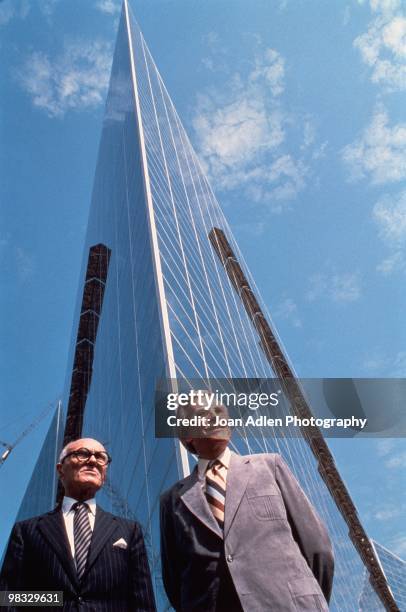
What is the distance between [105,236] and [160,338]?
2765cm

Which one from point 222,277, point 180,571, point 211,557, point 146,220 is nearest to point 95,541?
point 180,571

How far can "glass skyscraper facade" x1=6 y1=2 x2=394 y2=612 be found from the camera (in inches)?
666

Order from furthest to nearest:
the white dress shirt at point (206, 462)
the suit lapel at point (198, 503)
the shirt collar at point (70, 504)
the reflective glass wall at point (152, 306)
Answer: the reflective glass wall at point (152, 306) → the shirt collar at point (70, 504) → the white dress shirt at point (206, 462) → the suit lapel at point (198, 503)

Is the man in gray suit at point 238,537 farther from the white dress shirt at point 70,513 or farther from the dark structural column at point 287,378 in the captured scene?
the dark structural column at point 287,378

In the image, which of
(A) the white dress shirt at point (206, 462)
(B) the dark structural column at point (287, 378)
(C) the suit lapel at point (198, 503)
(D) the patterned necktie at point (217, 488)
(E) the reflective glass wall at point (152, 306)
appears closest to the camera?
(C) the suit lapel at point (198, 503)

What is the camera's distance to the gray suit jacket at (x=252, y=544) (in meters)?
2.83

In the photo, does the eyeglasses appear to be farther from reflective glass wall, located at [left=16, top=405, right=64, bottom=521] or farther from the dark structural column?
reflective glass wall, located at [left=16, top=405, right=64, bottom=521]

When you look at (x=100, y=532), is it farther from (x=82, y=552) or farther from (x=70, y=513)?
(x=70, y=513)

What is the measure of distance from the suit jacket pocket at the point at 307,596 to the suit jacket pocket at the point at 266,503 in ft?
1.30

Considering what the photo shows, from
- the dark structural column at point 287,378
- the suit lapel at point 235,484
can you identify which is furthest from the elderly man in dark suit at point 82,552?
the dark structural column at point 287,378

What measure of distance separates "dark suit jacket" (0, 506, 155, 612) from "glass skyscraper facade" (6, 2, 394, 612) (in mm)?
8524

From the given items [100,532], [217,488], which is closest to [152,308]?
[100,532]

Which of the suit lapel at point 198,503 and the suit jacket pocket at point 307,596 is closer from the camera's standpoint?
the suit jacket pocket at point 307,596

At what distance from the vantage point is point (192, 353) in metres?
18.3
